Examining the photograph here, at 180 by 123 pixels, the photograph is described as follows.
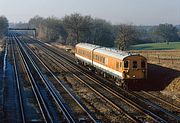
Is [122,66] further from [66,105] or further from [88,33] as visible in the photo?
[88,33]

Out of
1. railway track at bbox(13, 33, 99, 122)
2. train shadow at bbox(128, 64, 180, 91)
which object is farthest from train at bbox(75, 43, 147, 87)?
railway track at bbox(13, 33, 99, 122)

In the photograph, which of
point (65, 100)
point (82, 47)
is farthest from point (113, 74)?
point (82, 47)

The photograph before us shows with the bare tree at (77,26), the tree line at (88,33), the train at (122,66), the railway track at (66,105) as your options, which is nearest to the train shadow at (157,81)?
the train at (122,66)

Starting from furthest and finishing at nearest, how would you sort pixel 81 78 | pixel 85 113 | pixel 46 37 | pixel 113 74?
pixel 46 37, pixel 81 78, pixel 113 74, pixel 85 113

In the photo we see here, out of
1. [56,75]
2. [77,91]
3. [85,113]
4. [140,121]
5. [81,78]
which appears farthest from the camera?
[56,75]

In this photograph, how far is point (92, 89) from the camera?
1099 inches

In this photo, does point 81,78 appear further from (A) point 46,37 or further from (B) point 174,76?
(A) point 46,37

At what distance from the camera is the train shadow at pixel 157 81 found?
28.0 m

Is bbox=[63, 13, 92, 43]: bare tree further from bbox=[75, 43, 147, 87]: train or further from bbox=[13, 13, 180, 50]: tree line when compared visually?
bbox=[75, 43, 147, 87]: train

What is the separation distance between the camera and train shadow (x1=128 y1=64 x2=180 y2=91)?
28.0 meters

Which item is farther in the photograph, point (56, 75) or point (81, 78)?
point (56, 75)

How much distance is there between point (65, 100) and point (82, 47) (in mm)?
20868

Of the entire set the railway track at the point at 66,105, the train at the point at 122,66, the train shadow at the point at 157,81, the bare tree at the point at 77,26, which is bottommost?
the railway track at the point at 66,105

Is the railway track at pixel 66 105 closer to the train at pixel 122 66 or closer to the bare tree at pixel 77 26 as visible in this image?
the train at pixel 122 66
